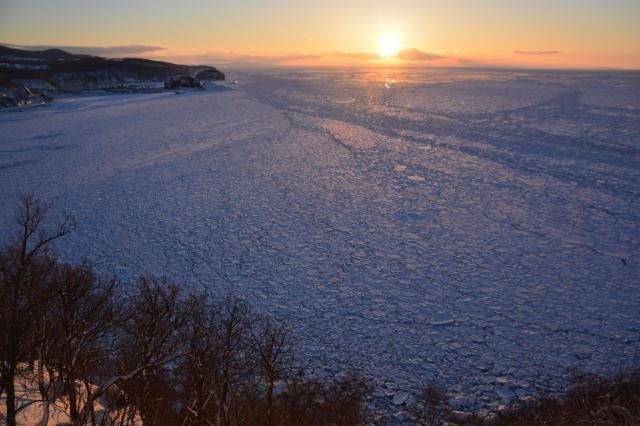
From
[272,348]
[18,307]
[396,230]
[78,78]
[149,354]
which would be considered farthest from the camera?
[78,78]

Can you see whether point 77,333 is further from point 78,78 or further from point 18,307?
point 78,78

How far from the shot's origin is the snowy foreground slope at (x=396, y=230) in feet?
20.4

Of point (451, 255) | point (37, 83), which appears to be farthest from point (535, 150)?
point (37, 83)

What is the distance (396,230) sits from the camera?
9703mm

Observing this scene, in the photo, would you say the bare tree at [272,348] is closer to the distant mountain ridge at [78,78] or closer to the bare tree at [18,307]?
the bare tree at [18,307]

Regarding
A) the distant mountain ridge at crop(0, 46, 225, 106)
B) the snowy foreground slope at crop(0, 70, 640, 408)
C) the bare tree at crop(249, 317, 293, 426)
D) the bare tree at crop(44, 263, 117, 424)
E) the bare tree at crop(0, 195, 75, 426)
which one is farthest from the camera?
the distant mountain ridge at crop(0, 46, 225, 106)

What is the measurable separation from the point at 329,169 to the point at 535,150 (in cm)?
721

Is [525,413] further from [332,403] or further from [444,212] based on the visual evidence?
[444,212]

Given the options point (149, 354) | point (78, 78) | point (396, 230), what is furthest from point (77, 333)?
point (78, 78)

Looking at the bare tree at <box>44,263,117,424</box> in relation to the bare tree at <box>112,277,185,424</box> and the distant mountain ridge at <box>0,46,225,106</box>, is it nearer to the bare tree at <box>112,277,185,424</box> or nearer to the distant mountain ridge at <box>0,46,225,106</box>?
the bare tree at <box>112,277,185,424</box>

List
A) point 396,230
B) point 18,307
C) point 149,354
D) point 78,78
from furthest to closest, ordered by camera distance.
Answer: point 78,78 < point 396,230 < point 18,307 < point 149,354

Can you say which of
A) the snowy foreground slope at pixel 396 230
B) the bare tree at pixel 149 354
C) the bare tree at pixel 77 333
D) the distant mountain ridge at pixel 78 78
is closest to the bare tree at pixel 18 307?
the bare tree at pixel 77 333

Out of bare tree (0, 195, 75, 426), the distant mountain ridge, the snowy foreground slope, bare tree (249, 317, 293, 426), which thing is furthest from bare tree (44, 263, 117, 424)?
the distant mountain ridge

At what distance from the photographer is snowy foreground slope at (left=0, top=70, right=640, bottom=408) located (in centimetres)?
621
